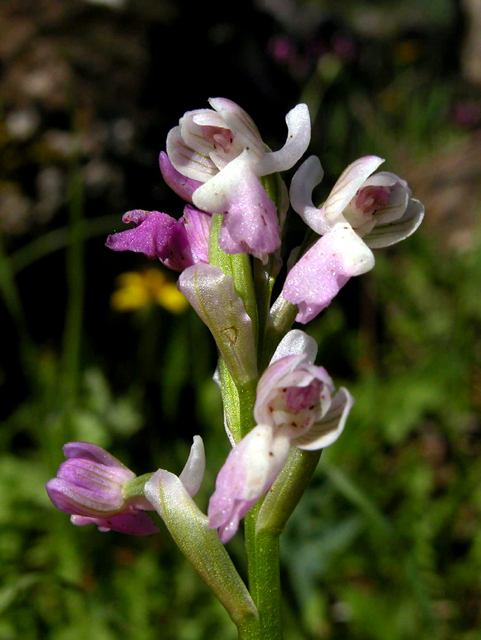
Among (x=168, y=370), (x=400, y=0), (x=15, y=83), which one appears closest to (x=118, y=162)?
(x=15, y=83)

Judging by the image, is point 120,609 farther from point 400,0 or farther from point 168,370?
point 400,0

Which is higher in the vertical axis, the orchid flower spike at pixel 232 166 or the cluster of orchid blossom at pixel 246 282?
the orchid flower spike at pixel 232 166

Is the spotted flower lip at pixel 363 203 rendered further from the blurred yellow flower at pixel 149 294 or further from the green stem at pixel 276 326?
the blurred yellow flower at pixel 149 294

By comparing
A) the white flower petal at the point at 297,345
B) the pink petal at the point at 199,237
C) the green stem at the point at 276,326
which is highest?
the pink petal at the point at 199,237

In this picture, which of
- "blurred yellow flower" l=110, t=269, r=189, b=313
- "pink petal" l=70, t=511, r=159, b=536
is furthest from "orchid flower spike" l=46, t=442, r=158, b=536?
"blurred yellow flower" l=110, t=269, r=189, b=313

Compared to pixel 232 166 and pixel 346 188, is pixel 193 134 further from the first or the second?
pixel 346 188

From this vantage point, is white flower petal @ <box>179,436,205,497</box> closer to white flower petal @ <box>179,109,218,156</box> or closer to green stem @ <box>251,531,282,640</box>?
green stem @ <box>251,531,282,640</box>

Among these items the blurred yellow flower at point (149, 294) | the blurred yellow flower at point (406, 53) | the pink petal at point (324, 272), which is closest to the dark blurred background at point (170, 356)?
the blurred yellow flower at point (149, 294)
